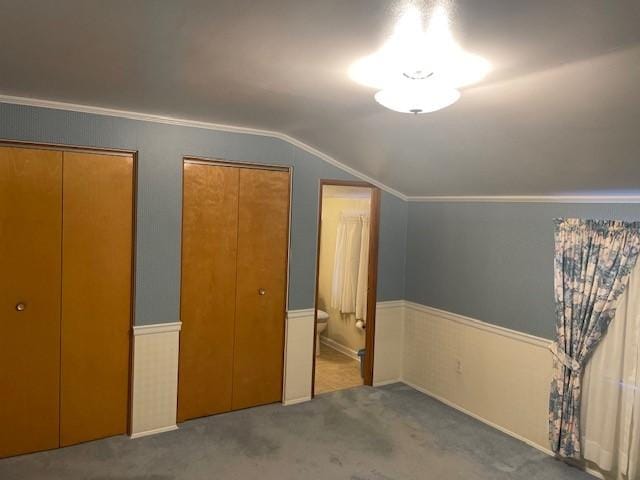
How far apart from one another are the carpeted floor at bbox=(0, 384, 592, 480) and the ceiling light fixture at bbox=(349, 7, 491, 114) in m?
2.30

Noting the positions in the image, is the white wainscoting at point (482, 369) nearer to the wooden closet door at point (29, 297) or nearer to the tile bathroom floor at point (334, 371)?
the tile bathroom floor at point (334, 371)

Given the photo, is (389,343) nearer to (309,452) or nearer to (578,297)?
(309,452)

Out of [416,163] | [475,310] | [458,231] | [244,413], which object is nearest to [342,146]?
[416,163]

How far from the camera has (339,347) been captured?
5.74 metres

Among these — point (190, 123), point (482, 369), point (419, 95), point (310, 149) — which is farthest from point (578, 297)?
point (190, 123)

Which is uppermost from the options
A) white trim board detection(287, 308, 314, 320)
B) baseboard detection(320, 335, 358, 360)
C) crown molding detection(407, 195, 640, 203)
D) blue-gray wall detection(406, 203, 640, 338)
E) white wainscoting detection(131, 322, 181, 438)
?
crown molding detection(407, 195, 640, 203)

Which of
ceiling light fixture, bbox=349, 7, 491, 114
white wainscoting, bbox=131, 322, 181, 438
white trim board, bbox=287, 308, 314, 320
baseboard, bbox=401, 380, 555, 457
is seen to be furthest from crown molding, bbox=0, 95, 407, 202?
baseboard, bbox=401, 380, 555, 457

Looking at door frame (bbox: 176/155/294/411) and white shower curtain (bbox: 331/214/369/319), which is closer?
door frame (bbox: 176/155/294/411)

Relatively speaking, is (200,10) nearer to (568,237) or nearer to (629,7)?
(629,7)

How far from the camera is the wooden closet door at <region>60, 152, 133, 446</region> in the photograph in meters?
3.21

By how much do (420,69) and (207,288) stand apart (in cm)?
236

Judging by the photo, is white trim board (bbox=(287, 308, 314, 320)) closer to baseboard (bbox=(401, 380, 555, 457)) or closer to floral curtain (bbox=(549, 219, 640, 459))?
baseboard (bbox=(401, 380, 555, 457))

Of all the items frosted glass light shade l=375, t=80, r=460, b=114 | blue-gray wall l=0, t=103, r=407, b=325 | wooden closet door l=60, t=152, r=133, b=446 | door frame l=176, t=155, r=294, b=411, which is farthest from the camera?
door frame l=176, t=155, r=294, b=411

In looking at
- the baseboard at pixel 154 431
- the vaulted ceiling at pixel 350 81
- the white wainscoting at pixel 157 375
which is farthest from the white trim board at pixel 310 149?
the baseboard at pixel 154 431
